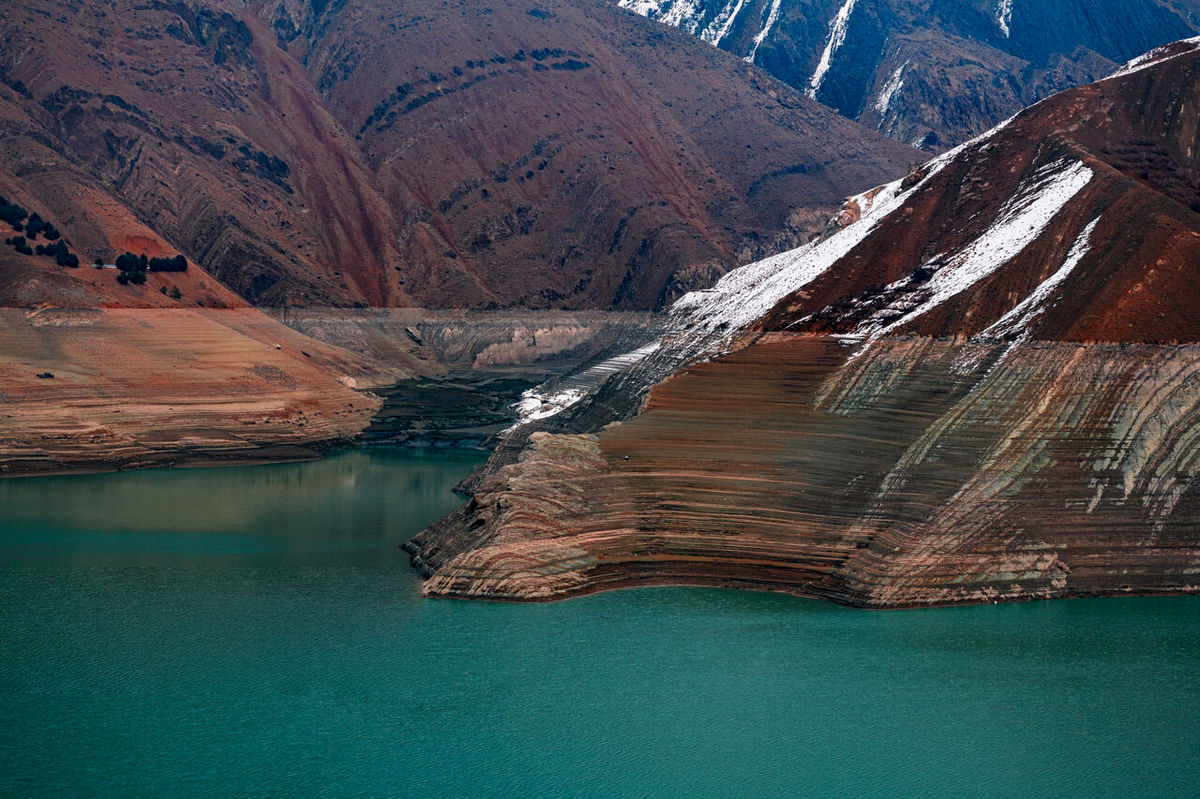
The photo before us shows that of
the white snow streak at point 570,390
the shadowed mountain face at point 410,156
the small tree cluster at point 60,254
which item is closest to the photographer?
the white snow streak at point 570,390

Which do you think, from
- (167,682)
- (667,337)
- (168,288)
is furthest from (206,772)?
(168,288)

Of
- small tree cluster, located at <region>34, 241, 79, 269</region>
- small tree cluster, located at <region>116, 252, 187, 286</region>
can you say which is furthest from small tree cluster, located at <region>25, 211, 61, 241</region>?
small tree cluster, located at <region>116, 252, 187, 286</region>

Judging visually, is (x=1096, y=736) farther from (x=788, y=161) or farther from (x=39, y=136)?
(x=788, y=161)

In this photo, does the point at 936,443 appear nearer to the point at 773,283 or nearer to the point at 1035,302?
the point at 1035,302

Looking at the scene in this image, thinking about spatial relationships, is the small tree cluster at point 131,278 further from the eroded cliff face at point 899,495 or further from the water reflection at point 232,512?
the eroded cliff face at point 899,495

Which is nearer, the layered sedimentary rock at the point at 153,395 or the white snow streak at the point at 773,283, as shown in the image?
the white snow streak at the point at 773,283

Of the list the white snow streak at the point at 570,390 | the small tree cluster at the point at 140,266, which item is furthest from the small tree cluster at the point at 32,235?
the white snow streak at the point at 570,390

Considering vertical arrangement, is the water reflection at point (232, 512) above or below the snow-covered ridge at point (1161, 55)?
below

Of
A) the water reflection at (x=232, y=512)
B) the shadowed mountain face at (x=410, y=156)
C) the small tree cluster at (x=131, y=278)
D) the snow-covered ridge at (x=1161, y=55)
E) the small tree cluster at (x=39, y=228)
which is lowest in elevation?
the water reflection at (x=232, y=512)

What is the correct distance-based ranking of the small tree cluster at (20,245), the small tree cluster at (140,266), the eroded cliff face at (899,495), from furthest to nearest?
1. the small tree cluster at (140,266)
2. the small tree cluster at (20,245)
3. the eroded cliff face at (899,495)
